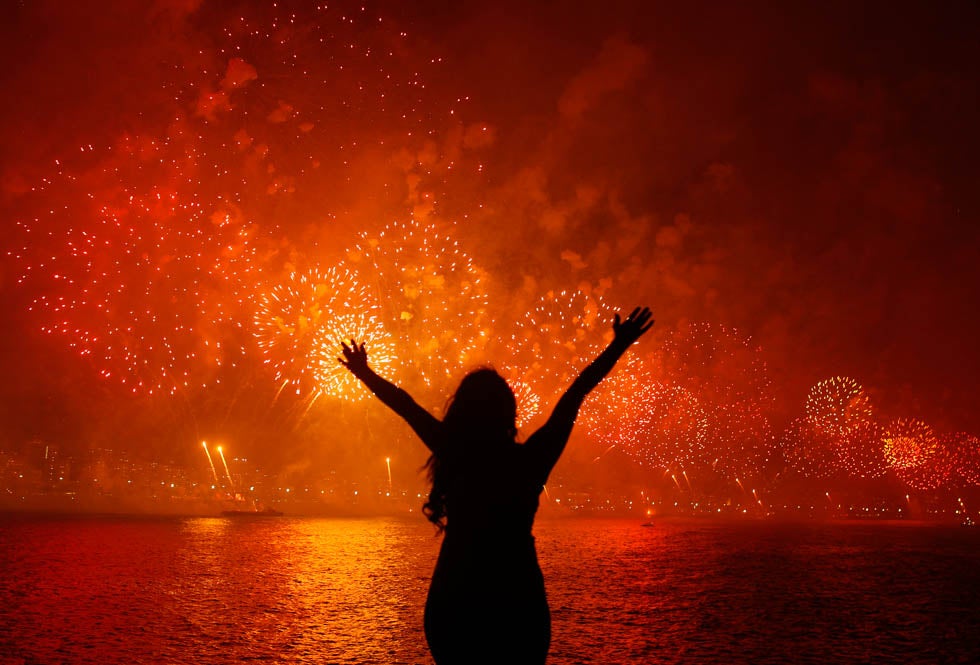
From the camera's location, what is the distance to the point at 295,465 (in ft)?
121

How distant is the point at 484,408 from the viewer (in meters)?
2.73

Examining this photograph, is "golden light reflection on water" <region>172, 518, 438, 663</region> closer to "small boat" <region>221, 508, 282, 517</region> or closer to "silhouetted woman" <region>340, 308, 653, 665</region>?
"silhouetted woman" <region>340, 308, 653, 665</region>

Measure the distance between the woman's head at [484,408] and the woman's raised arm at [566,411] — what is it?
12 cm

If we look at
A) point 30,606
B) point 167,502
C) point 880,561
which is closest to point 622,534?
point 880,561

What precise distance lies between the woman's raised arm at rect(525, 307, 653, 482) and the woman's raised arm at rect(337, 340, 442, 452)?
1.11 ft

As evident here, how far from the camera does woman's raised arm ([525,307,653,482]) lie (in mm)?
2637

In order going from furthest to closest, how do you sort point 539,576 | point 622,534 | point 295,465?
1. point 295,465
2. point 622,534
3. point 539,576

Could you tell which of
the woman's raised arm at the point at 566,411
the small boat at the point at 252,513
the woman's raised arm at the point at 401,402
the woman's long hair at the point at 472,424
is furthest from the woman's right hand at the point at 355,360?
the small boat at the point at 252,513

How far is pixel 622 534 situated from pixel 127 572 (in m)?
13.8

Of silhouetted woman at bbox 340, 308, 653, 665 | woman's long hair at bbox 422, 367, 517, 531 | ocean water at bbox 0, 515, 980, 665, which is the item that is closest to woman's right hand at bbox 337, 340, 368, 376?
silhouetted woman at bbox 340, 308, 653, 665

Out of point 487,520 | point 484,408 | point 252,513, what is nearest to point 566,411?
point 484,408

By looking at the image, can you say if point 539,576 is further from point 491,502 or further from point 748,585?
A: point 748,585

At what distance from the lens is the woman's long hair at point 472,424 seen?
2.68m

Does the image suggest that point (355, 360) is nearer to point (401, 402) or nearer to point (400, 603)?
point (401, 402)
